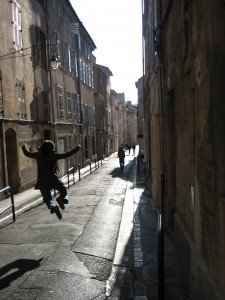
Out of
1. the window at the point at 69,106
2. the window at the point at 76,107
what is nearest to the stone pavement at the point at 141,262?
the window at the point at 69,106

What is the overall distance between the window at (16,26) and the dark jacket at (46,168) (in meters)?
8.98

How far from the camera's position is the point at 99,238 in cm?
753

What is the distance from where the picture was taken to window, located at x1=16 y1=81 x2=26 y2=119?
1577cm

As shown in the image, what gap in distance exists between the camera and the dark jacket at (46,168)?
761 centimetres

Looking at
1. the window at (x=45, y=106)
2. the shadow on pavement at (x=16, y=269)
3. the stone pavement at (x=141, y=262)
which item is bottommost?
the stone pavement at (x=141, y=262)

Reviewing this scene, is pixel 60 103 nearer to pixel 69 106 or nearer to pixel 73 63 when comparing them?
pixel 69 106

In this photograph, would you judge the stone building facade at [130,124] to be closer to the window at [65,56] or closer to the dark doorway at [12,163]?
the window at [65,56]

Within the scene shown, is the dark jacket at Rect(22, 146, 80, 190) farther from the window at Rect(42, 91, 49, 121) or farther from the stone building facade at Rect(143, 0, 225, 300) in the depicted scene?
the window at Rect(42, 91, 49, 121)

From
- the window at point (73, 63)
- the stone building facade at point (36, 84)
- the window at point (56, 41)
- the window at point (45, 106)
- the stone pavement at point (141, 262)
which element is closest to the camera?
the stone pavement at point (141, 262)

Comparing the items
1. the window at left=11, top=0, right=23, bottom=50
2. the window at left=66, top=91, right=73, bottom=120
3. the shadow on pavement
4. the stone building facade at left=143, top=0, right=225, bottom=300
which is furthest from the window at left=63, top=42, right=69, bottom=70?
the shadow on pavement

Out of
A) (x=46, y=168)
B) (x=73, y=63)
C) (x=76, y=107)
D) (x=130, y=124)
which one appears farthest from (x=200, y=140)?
(x=130, y=124)

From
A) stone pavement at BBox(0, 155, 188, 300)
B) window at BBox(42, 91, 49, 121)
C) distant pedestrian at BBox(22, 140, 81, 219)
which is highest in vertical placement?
window at BBox(42, 91, 49, 121)

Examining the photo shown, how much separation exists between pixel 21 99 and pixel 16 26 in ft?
9.66

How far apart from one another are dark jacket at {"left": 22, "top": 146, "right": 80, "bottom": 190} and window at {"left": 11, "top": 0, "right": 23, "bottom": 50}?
29.5 feet
